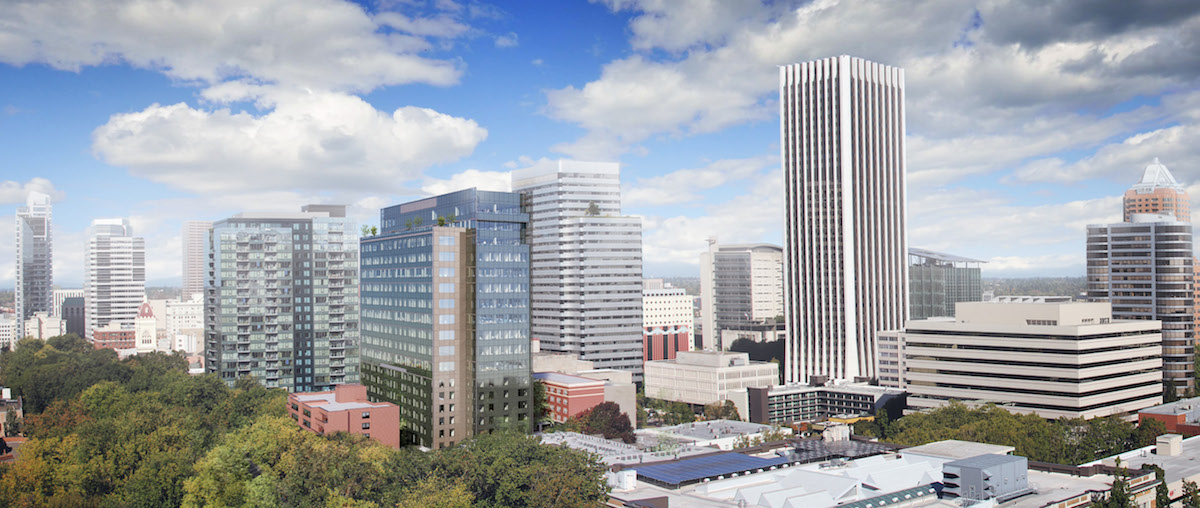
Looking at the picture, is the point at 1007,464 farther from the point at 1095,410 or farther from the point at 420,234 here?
the point at 420,234

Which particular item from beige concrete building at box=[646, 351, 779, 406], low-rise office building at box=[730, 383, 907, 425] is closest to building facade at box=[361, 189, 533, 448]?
low-rise office building at box=[730, 383, 907, 425]

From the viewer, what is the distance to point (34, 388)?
18412cm

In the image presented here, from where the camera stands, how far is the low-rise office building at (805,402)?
581 feet

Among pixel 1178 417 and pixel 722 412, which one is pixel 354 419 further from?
pixel 1178 417

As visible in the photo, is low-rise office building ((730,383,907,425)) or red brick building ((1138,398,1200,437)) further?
low-rise office building ((730,383,907,425))

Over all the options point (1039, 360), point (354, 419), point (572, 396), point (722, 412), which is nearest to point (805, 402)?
point (722, 412)

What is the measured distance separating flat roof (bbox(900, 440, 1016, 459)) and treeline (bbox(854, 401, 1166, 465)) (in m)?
11.7

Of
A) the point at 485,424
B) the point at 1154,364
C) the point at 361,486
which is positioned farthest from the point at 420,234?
the point at 1154,364

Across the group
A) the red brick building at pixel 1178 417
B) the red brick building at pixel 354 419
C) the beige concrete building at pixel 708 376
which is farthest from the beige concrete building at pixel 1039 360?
the red brick building at pixel 354 419

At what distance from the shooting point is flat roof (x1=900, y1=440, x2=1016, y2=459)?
100m

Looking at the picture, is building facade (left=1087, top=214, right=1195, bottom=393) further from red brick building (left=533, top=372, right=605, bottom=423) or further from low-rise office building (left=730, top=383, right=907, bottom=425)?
red brick building (left=533, top=372, right=605, bottom=423)

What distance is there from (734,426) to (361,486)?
236 ft

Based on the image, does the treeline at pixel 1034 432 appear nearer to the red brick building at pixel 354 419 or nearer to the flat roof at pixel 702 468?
the flat roof at pixel 702 468

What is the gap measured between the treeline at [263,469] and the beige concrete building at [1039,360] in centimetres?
8179
